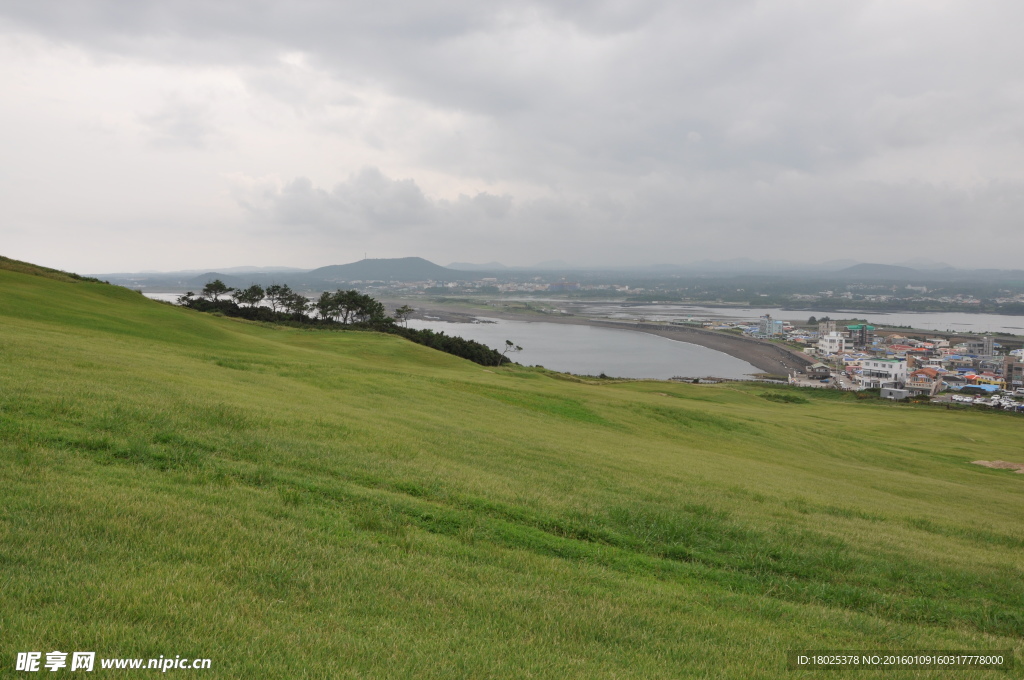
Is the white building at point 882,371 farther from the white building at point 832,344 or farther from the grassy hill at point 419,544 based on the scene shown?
the grassy hill at point 419,544

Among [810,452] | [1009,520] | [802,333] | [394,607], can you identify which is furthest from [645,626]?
[802,333]

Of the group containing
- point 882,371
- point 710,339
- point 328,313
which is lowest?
point 882,371

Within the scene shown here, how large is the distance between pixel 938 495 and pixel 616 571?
51.3ft

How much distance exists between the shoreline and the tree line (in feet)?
159

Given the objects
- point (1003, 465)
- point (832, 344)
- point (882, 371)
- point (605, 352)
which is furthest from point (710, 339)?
point (1003, 465)

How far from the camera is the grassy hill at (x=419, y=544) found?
204 inches

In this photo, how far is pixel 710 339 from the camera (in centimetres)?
12888

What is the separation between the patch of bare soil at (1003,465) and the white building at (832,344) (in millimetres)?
94225

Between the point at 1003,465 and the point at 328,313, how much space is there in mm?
71289

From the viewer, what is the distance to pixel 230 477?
8.86 m

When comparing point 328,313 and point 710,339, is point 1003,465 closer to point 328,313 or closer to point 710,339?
point 328,313

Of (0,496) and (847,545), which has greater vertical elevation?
(0,496)

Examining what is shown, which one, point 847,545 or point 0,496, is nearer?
point 0,496

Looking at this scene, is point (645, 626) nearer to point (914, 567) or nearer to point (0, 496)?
point (914, 567)
